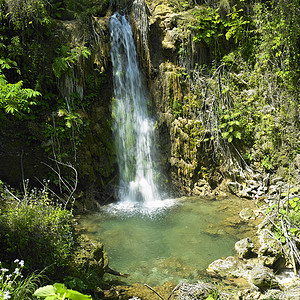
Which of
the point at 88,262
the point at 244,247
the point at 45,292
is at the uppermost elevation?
the point at 45,292

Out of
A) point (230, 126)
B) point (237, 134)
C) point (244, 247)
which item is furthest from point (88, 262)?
point (230, 126)

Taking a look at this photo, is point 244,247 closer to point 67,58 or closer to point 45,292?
point 45,292

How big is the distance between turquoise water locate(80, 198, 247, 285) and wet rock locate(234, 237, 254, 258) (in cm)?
17

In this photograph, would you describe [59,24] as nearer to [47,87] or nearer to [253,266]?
[47,87]

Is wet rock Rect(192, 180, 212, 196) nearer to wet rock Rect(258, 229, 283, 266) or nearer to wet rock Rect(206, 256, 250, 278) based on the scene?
wet rock Rect(258, 229, 283, 266)

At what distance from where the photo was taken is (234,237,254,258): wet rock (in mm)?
5090

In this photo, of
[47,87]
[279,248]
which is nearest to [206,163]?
[279,248]

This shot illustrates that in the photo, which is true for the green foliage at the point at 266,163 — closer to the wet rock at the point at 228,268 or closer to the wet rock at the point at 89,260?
the wet rock at the point at 228,268

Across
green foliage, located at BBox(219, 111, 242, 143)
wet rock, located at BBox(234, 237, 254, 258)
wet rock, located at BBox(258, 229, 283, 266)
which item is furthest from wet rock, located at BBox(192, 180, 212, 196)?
wet rock, located at BBox(258, 229, 283, 266)

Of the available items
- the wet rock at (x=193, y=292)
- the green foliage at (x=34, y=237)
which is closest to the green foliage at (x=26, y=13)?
the green foliage at (x=34, y=237)

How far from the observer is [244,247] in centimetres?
520

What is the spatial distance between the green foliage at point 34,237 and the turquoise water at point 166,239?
1415 millimetres

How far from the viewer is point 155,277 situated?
4602 mm

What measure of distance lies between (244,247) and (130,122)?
5.45m
